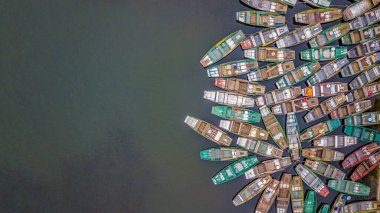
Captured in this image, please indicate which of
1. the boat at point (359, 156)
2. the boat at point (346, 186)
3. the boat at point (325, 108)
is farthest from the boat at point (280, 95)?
the boat at point (346, 186)

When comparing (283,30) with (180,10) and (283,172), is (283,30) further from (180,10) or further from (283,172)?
(283,172)

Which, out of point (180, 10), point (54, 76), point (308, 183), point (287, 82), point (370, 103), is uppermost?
point (180, 10)

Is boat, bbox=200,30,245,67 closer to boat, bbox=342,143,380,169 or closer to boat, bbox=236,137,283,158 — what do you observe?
boat, bbox=236,137,283,158

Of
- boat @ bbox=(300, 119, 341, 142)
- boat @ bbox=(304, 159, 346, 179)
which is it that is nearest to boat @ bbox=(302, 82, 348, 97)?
boat @ bbox=(300, 119, 341, 142)

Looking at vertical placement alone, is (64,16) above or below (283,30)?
above

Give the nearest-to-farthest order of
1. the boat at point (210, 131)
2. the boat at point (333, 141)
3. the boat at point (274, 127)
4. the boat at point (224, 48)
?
the boat at point (210, 131) < the boat at point (224, 48) < the boat at point (274, 127) < the boat at point (333, 141)

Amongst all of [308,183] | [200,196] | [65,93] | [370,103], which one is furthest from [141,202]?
[370,103]

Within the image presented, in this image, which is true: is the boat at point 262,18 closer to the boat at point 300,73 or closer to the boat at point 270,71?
the boat at point 270,71
